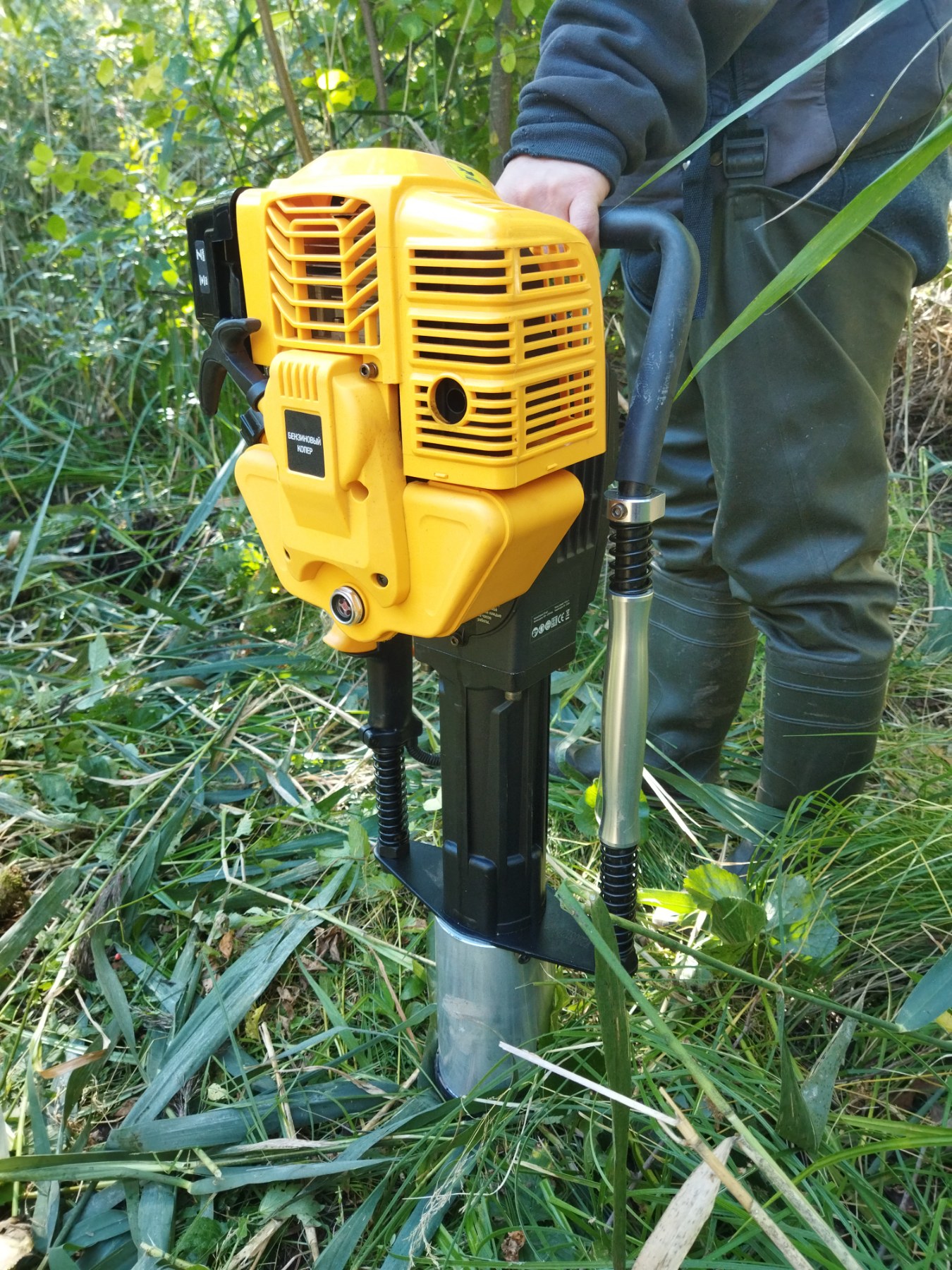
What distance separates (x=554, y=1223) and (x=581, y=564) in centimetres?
66

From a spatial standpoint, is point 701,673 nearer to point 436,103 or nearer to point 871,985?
point 871,985

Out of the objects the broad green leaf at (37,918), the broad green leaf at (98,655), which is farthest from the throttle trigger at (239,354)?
the broad green leaf at (98,655)

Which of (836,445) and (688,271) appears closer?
(688,271)

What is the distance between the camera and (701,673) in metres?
1.59

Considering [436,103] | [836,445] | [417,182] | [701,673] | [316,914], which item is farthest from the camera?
[436,103]

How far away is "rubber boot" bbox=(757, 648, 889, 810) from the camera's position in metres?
1.35

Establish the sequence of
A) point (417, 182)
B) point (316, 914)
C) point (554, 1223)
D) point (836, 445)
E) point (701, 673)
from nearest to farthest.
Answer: point (417, 182)
point (554, 1223)
point (836, 445)
point (316, 914)
point (701, 673)

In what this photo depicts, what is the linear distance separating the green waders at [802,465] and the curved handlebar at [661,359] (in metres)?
0.43

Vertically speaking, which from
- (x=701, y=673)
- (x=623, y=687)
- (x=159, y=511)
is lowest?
(x=159, y=511)

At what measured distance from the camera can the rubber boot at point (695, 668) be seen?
1580 mm

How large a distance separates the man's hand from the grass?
2.13ft

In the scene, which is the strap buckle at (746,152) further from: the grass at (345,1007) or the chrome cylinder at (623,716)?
the grass at (345,1007)

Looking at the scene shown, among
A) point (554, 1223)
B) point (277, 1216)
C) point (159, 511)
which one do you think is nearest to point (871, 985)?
point (554, 1223)

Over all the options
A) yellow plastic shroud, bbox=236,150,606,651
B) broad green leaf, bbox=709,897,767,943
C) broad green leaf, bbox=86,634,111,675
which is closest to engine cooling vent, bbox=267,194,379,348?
yellow plastic shroud, bbox=236,150,606,651
